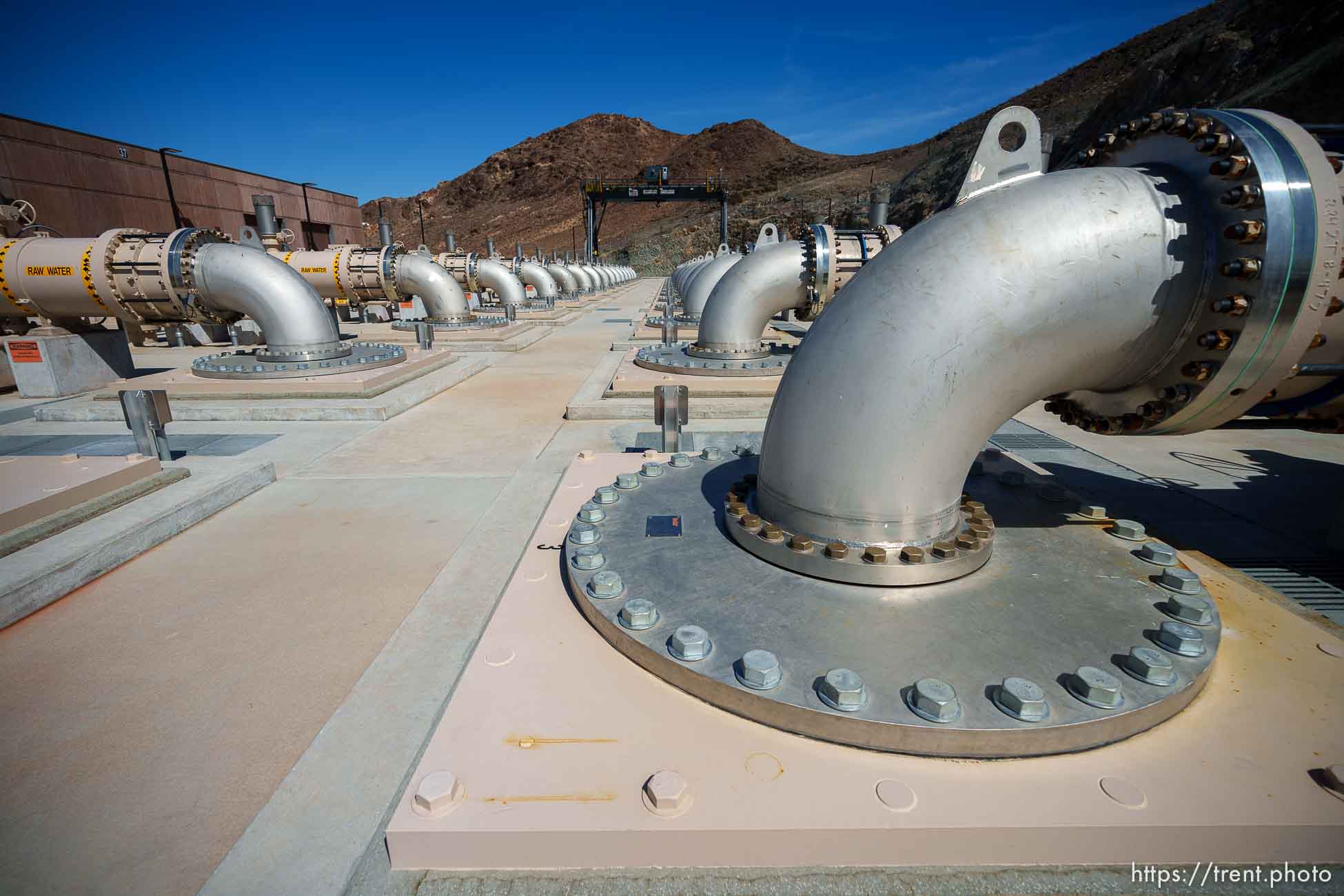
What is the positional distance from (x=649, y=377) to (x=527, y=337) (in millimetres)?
6104

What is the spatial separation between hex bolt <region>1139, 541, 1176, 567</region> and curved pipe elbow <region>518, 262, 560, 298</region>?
1807 cm

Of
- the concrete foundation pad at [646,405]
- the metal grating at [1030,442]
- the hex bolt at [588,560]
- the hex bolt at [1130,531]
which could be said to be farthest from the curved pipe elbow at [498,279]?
the hex bolt at [1130,531]

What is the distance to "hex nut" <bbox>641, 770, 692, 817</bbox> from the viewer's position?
120 cm

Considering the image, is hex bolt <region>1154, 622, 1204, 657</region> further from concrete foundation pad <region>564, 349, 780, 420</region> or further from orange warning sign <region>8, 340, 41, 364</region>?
orange warning sign <region>8, 340, 41, 364</region>

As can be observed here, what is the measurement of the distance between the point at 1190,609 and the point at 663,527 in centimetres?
162

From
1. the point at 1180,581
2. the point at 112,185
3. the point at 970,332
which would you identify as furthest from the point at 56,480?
the point at 112,185

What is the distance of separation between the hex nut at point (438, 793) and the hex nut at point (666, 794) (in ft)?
1.30

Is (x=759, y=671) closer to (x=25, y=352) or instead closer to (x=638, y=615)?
(x=638, y=615)

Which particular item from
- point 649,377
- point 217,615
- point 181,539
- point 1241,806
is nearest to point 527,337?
point 649,377

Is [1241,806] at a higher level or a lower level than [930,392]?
lower

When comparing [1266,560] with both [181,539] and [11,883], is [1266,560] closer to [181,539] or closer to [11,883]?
[11,883]

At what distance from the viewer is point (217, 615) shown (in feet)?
7.72

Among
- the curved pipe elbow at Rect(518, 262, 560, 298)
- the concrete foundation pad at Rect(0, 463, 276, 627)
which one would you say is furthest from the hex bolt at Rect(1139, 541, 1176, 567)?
the curved pipe elbow at Rect(518, 262, 560, 298)

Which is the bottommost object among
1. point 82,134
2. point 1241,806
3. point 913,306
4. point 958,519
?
point 1241,806
